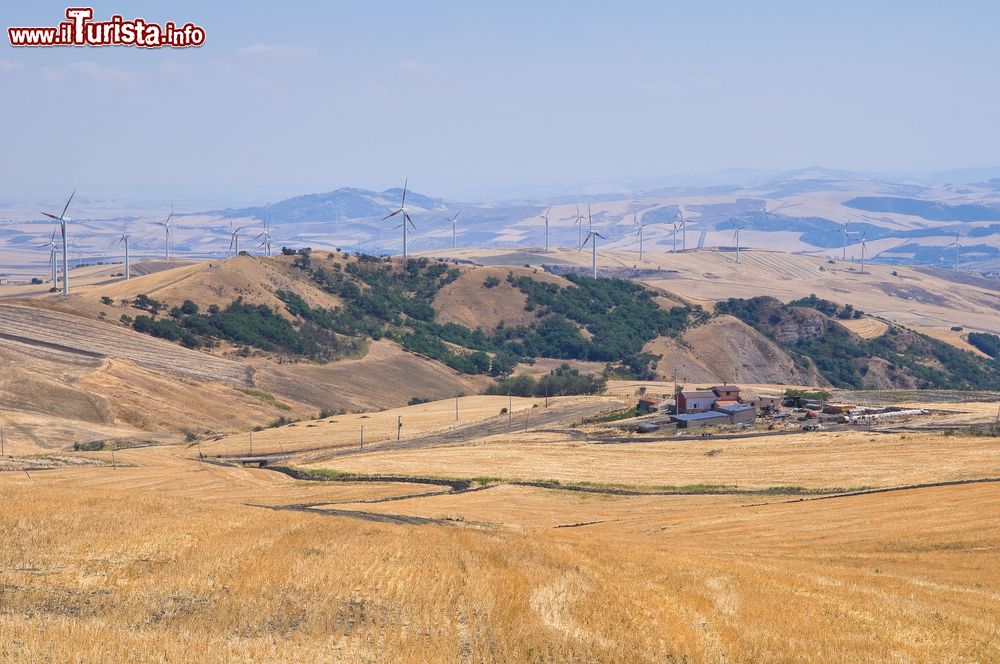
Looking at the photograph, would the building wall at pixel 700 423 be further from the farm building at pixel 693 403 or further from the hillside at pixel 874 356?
the hillside at pixel 874 356

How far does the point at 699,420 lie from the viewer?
96.2 metres

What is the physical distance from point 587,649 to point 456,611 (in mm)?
4542

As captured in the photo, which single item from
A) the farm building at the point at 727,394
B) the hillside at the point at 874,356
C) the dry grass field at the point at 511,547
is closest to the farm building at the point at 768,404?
the farm building at the point at 727,394

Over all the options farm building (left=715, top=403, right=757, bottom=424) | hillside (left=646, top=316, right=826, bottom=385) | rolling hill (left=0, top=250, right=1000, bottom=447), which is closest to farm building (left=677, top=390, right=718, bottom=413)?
farm building (left=715, top=403, right=757, bottom=424)

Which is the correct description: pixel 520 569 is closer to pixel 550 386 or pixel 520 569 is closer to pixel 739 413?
pixel 739 413

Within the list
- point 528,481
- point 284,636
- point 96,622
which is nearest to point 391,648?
point 284,636

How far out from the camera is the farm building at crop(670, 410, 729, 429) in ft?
312

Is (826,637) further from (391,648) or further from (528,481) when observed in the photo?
(528,481)

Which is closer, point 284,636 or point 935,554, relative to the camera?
point 284,636

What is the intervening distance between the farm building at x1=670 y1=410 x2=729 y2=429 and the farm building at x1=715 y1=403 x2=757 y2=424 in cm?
50

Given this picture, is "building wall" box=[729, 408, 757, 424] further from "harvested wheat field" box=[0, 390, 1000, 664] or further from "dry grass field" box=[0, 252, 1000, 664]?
"harvested wheat field" box=[0, 390, 1000, 664]

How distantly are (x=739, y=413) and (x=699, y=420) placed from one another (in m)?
4.27

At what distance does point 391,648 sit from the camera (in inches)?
1053

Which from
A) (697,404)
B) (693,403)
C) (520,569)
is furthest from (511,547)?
(697,404)
